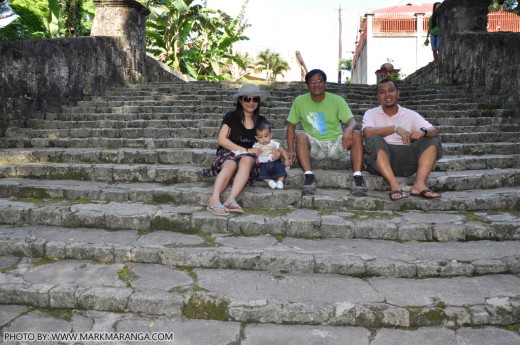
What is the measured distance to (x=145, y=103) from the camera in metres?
7.46

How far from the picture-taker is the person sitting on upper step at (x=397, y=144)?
3.84 metres

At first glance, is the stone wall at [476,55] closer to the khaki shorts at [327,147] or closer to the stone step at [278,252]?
the khaki shorts at [327,147]

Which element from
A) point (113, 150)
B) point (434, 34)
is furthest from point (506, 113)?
point (113, 150)

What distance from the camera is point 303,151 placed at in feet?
13.7

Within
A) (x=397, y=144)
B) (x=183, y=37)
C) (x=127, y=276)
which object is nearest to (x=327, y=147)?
(x=397, y=144)

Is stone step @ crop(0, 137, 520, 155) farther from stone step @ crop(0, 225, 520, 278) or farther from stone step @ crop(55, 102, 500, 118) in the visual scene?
stone step @ crop(0, 225, 520, 278)

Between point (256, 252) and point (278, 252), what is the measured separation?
16 cm

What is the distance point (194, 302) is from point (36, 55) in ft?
18.4

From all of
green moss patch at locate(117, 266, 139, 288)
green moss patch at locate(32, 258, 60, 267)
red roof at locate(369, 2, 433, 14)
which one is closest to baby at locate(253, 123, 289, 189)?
green moss patch at locate(117, 266, 139, 288)

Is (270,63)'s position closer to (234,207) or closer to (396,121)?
(396,121)

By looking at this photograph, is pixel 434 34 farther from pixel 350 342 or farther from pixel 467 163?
pixel 350 342

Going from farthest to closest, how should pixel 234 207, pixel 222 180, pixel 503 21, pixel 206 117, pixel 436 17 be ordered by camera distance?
pixel 503 21, pixel 436 17, pixel 206 117, pixel 222 180, pixel 234 207

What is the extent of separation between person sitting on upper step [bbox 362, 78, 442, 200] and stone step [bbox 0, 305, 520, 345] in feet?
5.32

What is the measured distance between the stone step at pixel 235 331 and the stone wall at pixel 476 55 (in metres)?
5.22
